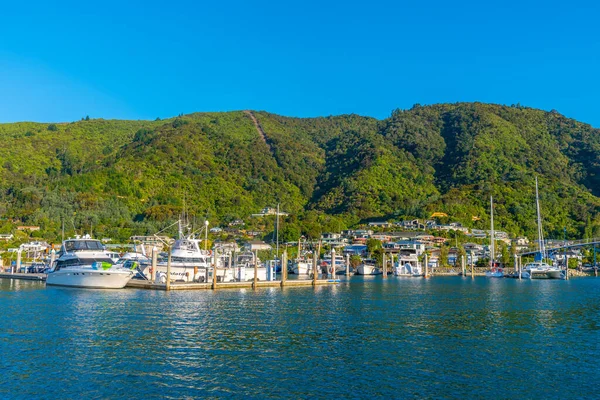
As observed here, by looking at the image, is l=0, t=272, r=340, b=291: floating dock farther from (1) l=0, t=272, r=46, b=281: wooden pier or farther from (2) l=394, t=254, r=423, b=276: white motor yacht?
(2) l=394, t=254, r=423, b=276: white motor yacht

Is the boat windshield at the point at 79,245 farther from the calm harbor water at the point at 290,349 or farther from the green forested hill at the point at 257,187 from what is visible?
the green forested hill at the point at 257,187

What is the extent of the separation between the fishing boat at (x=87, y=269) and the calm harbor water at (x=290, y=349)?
7.90 metres

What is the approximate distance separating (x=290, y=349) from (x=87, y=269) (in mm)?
34655

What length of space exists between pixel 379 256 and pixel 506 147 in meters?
94.3

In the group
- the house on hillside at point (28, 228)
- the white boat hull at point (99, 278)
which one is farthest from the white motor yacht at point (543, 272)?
the house on hillside at point (28, 228)

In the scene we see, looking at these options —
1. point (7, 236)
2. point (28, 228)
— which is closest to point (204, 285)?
point (7, 236)

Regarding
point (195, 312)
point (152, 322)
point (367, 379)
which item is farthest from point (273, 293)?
point (367, 379)

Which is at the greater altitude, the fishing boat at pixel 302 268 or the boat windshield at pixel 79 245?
the boat windshield at pixel 79 245

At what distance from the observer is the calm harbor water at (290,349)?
68.1 ft

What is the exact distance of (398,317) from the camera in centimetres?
3909

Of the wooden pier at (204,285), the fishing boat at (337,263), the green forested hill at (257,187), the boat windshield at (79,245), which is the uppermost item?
the green forested hill at (257,187)

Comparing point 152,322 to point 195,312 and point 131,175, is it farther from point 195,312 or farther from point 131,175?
point 131,175

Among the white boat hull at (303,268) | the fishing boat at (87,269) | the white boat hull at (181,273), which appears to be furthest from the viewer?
the white boat hull at (303,268)

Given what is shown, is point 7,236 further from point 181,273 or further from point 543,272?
point 543,272
